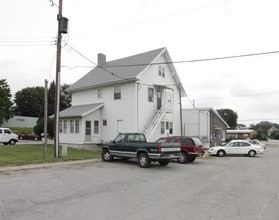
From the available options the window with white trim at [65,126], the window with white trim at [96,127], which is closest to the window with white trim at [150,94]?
the window with white trim at [96,127]

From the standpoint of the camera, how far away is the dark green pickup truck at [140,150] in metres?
16.7

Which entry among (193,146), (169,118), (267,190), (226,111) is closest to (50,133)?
(169,118)

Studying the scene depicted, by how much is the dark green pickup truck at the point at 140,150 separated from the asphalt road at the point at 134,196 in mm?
2455

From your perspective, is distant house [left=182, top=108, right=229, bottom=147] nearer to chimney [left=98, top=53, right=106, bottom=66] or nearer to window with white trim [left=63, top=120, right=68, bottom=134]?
chimney [left=98, top=53, right=106, bottom=66]

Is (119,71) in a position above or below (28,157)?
above

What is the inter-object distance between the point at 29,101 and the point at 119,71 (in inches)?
2393

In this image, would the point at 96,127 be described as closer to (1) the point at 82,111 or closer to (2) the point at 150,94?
(1) the point at 82,111

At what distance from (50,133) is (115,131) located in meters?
18.6

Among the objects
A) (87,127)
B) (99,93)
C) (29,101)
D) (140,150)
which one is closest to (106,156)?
(140,150)

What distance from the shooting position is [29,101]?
85.5 meters

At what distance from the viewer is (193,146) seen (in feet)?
67.0

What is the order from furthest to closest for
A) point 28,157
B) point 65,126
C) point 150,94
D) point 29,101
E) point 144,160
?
point 29,101, point 65,126, point 150,94, point 28,157, point 144,160

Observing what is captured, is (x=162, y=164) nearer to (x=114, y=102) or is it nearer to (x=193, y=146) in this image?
(x=193, y=146)

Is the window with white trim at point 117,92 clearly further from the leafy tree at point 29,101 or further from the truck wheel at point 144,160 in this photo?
the leafy tree at point 29,101
